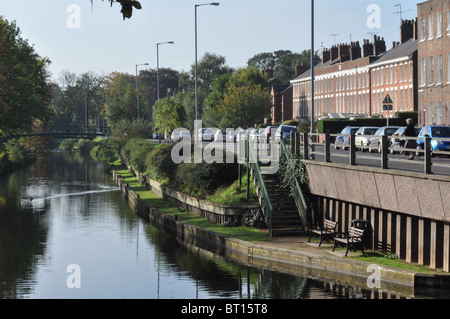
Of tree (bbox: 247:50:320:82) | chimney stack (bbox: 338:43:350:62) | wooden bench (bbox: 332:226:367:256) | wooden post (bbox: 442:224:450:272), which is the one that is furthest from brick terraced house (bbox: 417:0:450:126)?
tree (bbox: 247:50:320:82)

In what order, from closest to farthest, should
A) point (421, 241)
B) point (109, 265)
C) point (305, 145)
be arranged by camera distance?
point (421, 241)
point (109, 265)
point (305, 145)

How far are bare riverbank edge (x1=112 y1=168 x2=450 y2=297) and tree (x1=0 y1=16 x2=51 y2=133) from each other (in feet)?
124

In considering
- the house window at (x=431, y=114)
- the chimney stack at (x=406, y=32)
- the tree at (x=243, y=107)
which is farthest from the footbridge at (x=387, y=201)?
the tree at (x=243, y=107)

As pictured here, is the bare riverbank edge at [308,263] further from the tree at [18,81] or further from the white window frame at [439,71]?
the tree at [18,81]

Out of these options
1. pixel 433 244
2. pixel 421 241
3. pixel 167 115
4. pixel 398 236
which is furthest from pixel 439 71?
pixel 433 244

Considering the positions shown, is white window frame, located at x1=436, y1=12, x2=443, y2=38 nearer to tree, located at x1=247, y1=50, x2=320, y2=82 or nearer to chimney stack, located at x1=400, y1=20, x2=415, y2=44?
chimney stack, located at x1=400, y1=20, x2=415, y2=44

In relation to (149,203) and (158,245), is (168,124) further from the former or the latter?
(158,245)

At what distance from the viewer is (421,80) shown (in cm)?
6556

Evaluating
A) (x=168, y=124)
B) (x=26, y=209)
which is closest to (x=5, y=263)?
(x=26, y=209)

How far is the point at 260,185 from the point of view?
33.7 meters

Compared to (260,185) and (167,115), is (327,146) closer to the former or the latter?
(260,185)

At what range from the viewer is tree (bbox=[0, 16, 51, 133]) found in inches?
2764

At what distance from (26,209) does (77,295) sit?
25329 mm

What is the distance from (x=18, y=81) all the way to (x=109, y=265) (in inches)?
2036
